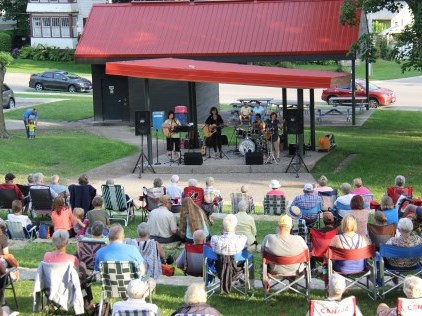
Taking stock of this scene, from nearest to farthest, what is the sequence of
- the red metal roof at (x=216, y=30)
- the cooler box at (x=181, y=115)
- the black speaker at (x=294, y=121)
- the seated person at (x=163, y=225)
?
the seated person at (x=163, y=225)
the black speaker at (x=294, y=121)
the cooler box at (x=181, y=115)
the red metal roof at (x=216, y=30)

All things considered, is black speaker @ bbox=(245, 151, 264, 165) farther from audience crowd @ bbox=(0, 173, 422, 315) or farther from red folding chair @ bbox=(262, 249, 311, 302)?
red folding chair @ bbox=(262, 249, 311, 302)

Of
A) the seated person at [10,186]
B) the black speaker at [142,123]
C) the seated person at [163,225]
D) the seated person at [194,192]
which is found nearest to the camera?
the seated person at [163,225]

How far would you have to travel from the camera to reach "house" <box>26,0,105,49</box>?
241 feet

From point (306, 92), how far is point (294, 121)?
26419mm

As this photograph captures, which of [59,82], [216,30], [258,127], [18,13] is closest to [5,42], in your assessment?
[18,13]

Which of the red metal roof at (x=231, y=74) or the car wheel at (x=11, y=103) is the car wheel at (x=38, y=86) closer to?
the car wheel at (x=11, y=103)

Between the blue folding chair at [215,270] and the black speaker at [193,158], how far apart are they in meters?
14.3

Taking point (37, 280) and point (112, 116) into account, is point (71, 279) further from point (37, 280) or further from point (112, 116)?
point (112, 116)

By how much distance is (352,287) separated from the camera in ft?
45.0

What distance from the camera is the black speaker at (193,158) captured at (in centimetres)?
2764

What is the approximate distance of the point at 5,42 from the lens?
7356 centimetres

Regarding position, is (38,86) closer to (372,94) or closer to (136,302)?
(372,94)

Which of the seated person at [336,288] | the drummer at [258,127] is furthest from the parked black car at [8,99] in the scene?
the seated person at [336,288]

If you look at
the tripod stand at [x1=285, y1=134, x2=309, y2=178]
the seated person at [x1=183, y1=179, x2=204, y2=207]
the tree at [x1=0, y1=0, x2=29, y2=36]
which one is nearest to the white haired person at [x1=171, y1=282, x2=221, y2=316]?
the seated person at [x1=183, y1=179, x2=204, y2=207]
